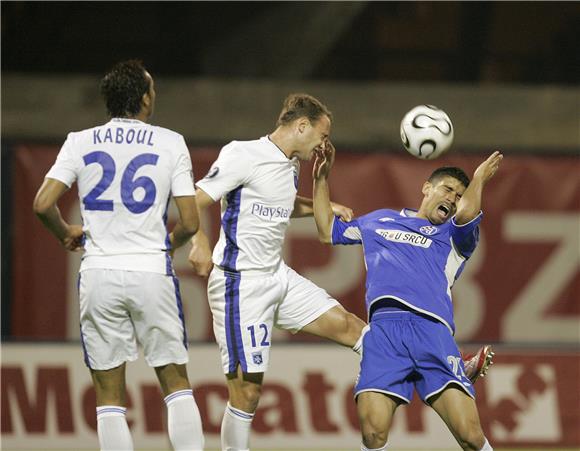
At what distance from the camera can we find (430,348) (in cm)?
507

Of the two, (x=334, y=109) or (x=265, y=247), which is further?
(x=334, y=109)

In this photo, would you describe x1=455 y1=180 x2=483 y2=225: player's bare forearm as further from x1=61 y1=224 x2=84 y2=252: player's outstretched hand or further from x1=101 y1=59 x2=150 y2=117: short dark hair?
x1=61 y1=224 x2=84 y2=252: player's outstretched hand

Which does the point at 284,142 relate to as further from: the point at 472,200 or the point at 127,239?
the point at 127,239

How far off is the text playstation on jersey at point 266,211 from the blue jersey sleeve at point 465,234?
2.76 feet

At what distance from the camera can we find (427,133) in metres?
5.52

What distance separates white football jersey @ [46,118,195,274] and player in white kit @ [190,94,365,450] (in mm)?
522

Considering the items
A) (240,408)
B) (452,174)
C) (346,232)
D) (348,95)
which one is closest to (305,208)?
(346,232)

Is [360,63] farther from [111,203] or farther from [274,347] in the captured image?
[111,203]

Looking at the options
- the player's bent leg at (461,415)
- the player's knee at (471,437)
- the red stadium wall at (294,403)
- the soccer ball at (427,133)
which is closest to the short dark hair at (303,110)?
the soccer ball at (427,133)

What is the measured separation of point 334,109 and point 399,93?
0.63 metres

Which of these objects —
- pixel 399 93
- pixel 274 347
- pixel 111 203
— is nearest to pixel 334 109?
pixel 399 93

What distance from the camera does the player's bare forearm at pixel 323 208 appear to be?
561 centimetres

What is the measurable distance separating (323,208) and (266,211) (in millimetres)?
299

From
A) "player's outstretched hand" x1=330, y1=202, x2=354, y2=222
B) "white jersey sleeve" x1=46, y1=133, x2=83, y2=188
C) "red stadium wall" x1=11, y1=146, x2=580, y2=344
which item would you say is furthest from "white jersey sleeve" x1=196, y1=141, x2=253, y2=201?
"red stadium wall" x1=11, y1=146, x2=580, y2=344
